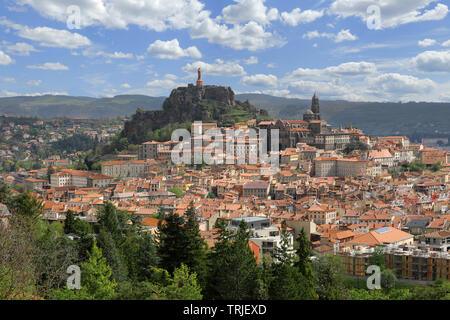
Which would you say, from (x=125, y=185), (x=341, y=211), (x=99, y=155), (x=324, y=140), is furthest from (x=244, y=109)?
(x=341, y=211)

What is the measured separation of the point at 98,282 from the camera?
1396cm

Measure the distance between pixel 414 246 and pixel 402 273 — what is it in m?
2.94

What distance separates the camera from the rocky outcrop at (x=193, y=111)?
258 feet

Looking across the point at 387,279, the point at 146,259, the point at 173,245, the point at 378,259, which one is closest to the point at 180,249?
the point at 173,245

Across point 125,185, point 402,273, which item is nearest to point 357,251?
point 402,273

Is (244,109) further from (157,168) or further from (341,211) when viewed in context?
(341,211)

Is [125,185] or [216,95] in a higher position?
[216,95]

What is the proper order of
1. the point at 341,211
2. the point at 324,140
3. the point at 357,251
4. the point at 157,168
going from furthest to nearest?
the point at 324,140
the point at 157,168
the point at 341,211
the point at 357,251

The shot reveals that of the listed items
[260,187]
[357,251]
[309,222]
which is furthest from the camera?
[260,187]

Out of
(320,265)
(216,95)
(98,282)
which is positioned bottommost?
(320,265)

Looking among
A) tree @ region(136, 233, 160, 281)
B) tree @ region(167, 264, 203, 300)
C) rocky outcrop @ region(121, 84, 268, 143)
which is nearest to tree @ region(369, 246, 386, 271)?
tree @ region(136, 233, 160, 281)

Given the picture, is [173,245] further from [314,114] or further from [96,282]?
[314,114]

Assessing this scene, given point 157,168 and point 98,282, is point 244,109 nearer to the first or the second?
point 157,168

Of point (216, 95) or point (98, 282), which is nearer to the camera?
point (98, 282)
